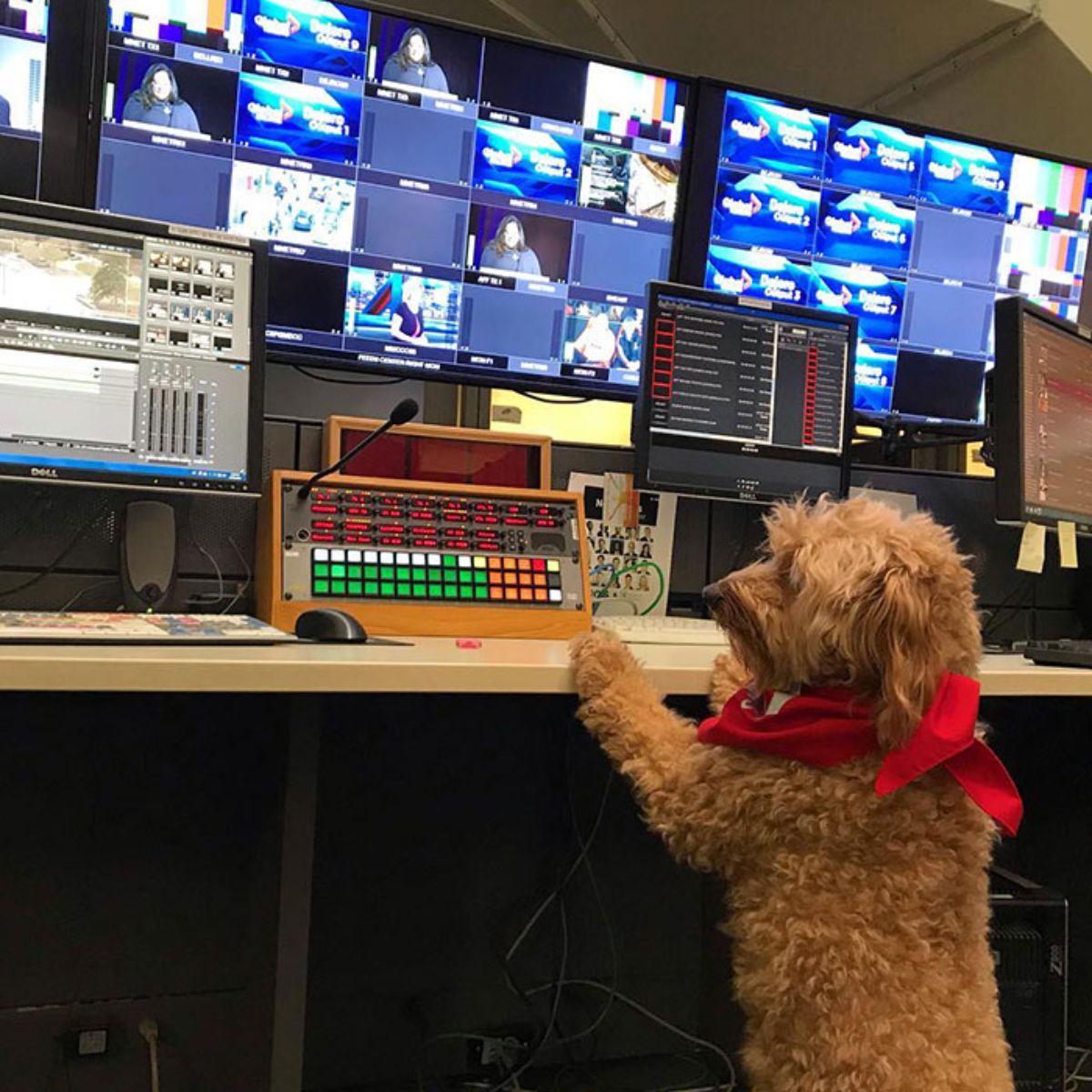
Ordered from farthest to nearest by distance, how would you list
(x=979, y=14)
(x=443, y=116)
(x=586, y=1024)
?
1. (x=979, y=14)
2. (x=586, y=1024)
3. (x=443, y=116)

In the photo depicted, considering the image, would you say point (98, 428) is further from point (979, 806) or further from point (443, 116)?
point (979, 806)

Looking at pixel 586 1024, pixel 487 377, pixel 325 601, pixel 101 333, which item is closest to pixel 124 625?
pixel 325 601

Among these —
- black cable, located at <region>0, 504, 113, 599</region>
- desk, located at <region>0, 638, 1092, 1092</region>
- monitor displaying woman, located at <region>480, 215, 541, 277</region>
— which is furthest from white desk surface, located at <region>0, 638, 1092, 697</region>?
monitor displaying woman, located at <region>480, 215, 541, 277</region>

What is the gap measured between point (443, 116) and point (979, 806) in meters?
1.37

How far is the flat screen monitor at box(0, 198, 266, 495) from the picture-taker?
1343 millimetres

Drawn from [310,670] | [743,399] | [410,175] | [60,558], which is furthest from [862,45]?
[310,670]

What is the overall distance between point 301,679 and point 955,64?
13.7 feet

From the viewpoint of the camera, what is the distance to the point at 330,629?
1162 millimetres

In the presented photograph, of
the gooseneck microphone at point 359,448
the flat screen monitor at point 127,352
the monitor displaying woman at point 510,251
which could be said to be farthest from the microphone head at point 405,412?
the monitor displaying woman at point 510,251

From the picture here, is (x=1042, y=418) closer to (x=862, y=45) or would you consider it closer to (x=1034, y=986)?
(x=1034, y=986)

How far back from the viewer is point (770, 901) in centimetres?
104

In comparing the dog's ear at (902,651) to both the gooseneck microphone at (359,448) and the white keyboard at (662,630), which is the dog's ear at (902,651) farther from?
the gooseneck microphone at (359,448)

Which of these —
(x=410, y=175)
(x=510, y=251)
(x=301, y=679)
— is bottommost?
(x=301, y=679)

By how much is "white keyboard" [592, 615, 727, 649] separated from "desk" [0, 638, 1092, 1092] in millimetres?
37
